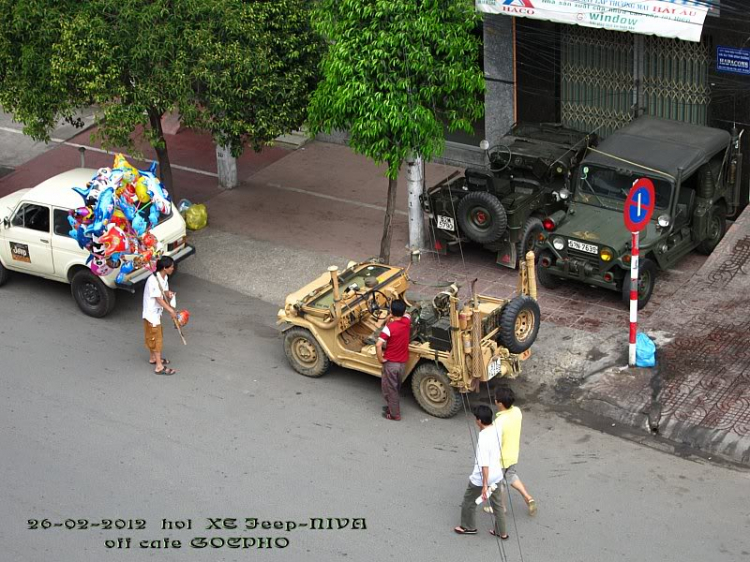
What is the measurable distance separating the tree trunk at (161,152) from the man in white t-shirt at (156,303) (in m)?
3.70

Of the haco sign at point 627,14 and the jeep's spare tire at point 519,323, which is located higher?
the haco sign at point 627,14

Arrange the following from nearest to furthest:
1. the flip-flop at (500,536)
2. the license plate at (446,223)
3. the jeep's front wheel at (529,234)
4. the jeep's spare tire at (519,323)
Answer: the flip-flop at (500,536), the jeep's spare tire at (519,323), the jeep's front wheel at (529,234), the license plate at (446,223)

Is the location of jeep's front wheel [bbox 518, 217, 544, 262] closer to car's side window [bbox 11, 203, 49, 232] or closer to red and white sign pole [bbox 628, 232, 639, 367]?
red and white sign pole [bbox 628, 232, 639, 367]

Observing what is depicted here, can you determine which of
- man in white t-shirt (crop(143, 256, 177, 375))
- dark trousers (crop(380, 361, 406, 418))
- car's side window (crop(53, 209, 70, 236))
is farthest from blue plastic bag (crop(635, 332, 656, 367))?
car's side window (crop(53, 209, 70, 236))

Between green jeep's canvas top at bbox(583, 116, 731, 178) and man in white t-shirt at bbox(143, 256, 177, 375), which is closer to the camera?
man in white t-shirt at bbox(143, 256, 177, 375)

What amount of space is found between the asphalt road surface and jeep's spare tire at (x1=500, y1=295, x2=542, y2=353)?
2.59ft

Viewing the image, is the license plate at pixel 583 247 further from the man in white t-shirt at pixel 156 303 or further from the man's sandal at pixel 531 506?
the man in white t-shirt at pixel 156 303

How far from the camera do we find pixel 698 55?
15.8 m

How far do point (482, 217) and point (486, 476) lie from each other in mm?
6046

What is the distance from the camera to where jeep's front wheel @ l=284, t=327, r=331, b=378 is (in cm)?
1257

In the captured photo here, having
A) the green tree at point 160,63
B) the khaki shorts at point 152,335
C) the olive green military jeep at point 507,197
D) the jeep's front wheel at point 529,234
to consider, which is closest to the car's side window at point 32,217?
the green tree at point 160,63

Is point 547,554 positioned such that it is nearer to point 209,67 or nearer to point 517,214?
point 517,214

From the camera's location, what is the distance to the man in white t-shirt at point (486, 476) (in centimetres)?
931

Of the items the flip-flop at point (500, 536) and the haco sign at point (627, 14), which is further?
the haco sign at point (627, 14)
